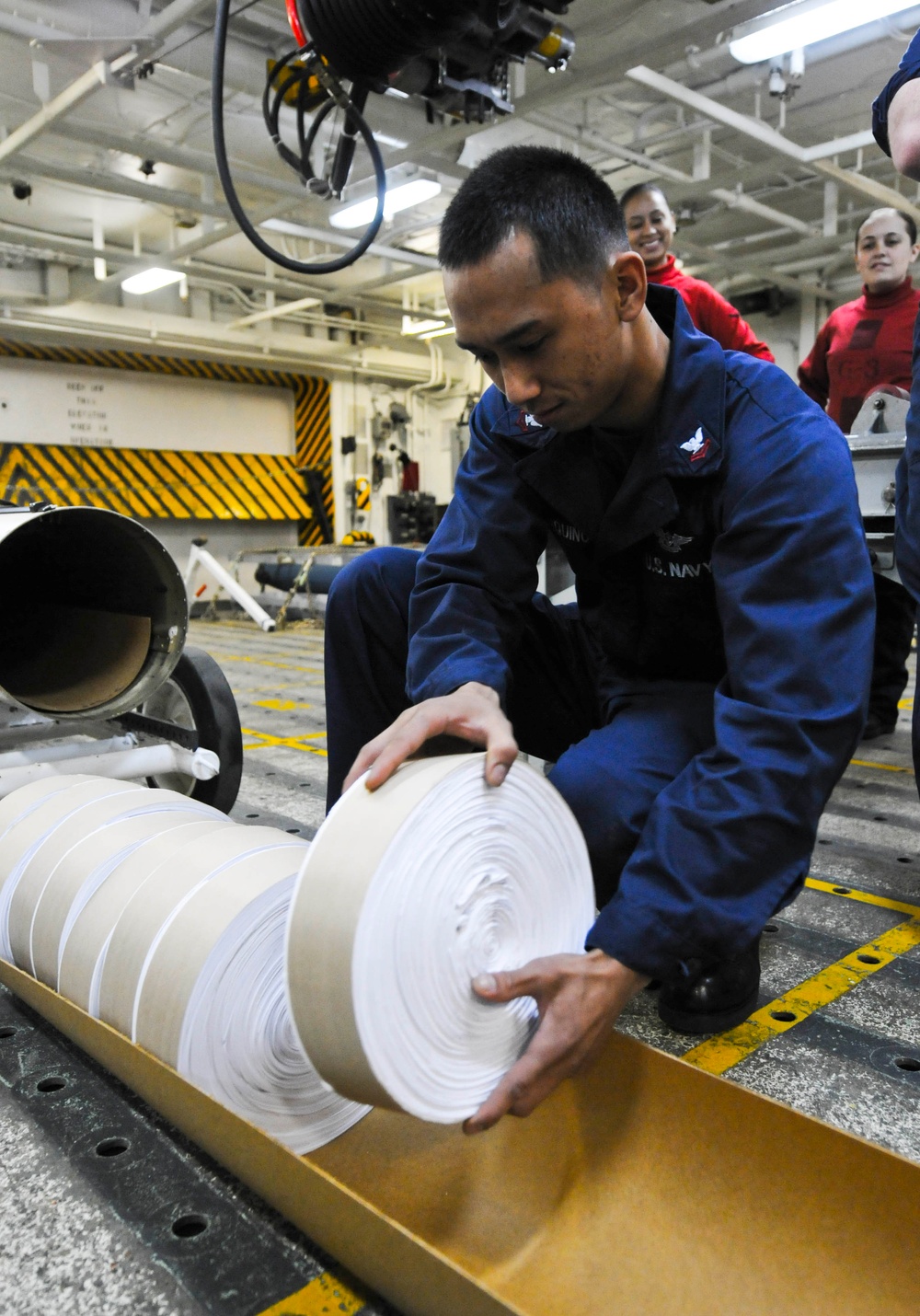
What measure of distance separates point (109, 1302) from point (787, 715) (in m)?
0.76

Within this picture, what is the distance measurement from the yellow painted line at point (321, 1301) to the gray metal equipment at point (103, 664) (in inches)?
41.6

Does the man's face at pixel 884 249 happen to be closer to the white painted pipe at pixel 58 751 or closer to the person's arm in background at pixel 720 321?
the person's arm in background at pixel 720 321

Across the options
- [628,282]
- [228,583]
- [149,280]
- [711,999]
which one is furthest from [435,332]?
[711,999]

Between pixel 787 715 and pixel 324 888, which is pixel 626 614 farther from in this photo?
pixel 324 888

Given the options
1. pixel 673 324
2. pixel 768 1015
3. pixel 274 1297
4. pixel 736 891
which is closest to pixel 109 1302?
pixel 274 1297

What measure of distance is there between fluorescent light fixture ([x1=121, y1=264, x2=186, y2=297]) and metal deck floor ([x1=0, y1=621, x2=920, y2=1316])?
6896 mm

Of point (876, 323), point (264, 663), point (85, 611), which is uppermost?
point (876, 323)

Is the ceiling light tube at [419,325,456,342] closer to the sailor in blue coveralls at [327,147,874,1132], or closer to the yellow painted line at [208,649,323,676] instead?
the yellow painted line at [208,649,323,676]

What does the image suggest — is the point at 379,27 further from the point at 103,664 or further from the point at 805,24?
the point at 805,24

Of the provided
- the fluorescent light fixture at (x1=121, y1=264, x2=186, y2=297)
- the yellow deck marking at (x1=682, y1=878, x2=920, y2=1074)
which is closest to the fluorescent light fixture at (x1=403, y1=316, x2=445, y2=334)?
the fluorescent light fixture at (x1=121, y1=264, x2=186, y2=297)

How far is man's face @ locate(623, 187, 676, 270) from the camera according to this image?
2932mm

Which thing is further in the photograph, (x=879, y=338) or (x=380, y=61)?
(x=879, y=338)

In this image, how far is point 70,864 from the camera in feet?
4.15

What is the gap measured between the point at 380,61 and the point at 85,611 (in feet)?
4.11
